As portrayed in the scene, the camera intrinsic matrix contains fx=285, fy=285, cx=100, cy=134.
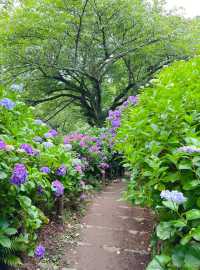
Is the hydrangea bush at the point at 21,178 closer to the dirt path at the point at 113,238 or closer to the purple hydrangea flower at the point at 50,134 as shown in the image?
the purple hydrangea flower at the point at 50,134

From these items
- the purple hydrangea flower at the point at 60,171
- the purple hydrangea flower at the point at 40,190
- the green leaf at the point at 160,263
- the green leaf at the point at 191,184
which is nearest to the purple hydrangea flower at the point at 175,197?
the green leaf at the point at 191,184

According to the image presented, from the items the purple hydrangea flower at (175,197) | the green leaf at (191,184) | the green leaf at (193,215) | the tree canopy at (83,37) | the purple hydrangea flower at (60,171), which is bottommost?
the purple hydrangea flower at (60,171)

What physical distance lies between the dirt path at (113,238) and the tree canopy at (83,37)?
208 inches

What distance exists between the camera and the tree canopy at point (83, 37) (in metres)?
7.81

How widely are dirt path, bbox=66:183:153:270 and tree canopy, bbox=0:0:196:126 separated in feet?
17.3

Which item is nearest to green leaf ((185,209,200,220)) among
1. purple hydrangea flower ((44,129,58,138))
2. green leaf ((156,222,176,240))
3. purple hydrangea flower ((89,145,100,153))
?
green leaf ((156,222,176,240))

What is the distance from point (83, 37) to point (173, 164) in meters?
7.55

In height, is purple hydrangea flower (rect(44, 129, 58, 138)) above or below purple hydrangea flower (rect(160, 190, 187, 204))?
above

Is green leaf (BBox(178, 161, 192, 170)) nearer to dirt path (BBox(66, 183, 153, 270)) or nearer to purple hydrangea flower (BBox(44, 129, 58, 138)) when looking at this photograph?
dirt path (BBox(66, 183, 153, 270))

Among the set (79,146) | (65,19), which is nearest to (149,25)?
(65,19)

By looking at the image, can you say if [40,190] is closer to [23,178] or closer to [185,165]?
[23,178]

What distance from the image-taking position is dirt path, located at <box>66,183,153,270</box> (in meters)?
2.37

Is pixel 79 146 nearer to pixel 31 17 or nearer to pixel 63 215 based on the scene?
pixel 63 215

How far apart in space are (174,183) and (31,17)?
24.4 ft
